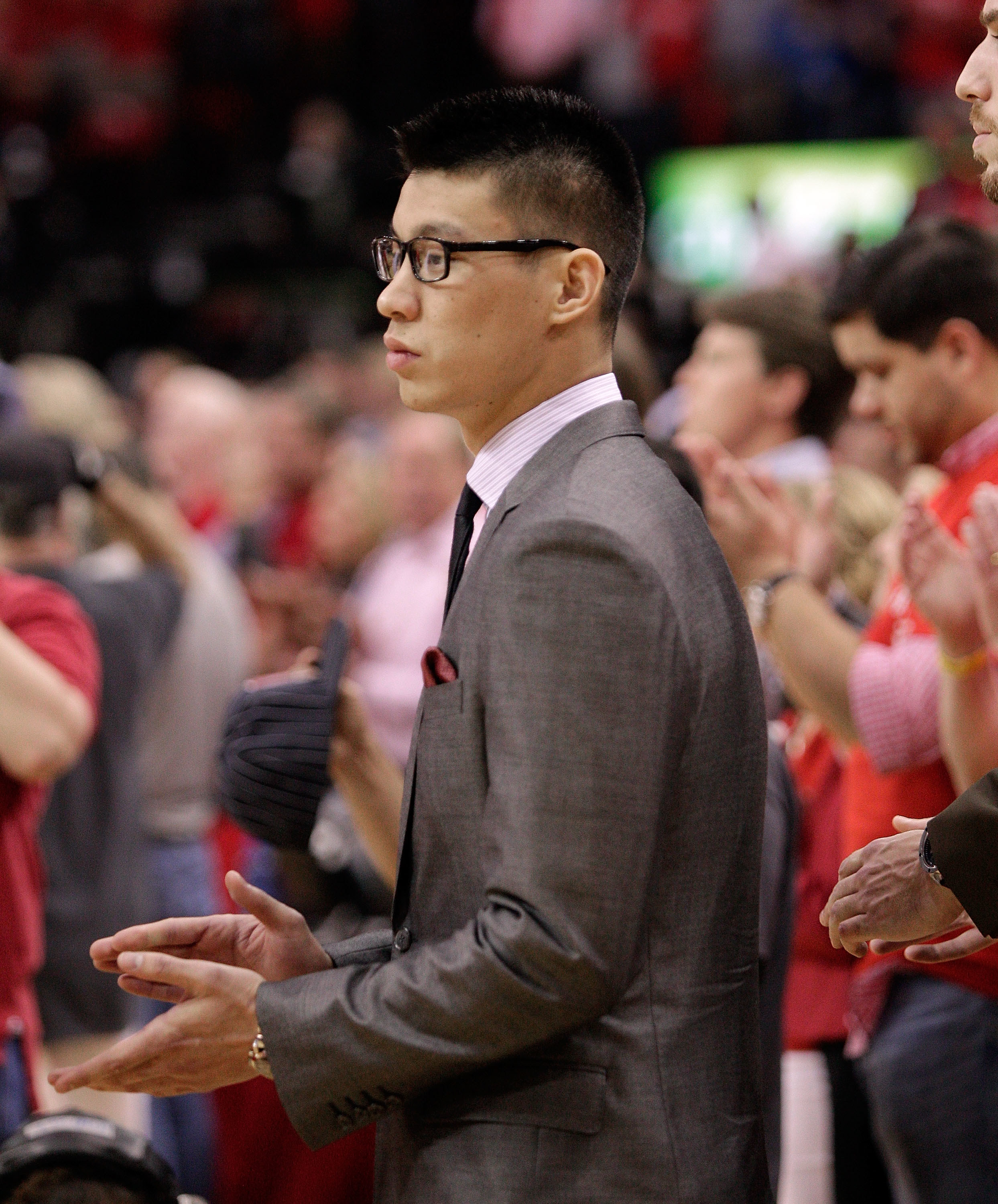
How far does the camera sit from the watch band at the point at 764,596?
9.52 feet

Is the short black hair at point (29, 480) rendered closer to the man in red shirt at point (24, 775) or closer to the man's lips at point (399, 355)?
the man in red shirt at point (24, 775)

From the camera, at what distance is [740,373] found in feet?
12.1

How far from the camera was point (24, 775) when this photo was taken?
279 cm

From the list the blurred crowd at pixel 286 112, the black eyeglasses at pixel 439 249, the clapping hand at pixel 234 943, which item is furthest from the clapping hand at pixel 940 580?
the blurred crowd at pixel 286 112

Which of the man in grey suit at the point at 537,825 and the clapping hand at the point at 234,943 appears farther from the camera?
the clapping hand at the point at 234,943

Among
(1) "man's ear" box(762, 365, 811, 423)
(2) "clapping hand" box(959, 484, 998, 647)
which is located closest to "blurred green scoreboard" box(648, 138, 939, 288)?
(1) "man's ear" box(762, 365, 811, 423)

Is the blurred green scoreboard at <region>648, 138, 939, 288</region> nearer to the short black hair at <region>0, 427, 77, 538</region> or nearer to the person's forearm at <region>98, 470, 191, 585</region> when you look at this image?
the person's forearm at <region>98, 470, 191, 585</region>

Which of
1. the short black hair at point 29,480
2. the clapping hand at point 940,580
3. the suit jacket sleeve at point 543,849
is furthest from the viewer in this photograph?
the short black hair at point 29,480

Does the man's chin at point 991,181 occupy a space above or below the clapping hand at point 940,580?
above

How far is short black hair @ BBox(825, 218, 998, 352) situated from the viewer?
9.09 feet

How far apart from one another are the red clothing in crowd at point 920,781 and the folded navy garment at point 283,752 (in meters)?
0.87

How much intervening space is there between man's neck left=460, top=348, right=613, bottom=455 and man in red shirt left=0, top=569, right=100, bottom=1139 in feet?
4.24

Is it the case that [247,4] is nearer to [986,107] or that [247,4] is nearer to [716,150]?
[716,150]

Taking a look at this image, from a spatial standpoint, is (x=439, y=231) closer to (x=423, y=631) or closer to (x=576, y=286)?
(x=576, y=286)
